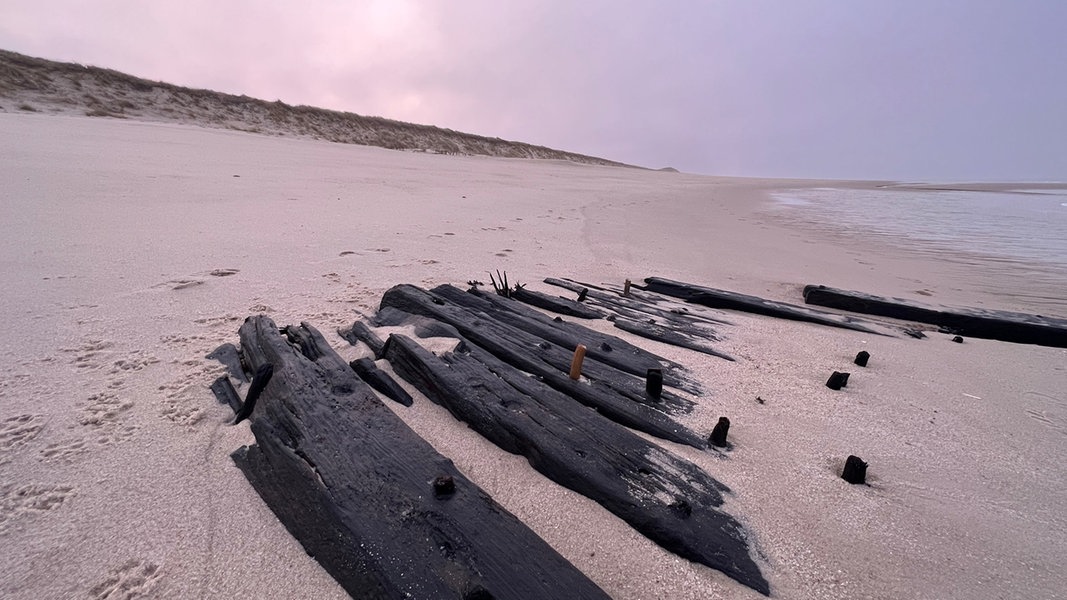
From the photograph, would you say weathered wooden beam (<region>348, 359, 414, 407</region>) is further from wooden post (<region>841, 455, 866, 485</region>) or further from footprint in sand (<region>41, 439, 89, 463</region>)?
wooden post (<region>841, 455, 866, 485</region>)

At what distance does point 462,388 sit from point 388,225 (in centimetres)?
567

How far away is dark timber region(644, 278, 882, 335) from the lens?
14.7 feet

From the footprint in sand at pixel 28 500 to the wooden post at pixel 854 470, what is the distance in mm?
3237

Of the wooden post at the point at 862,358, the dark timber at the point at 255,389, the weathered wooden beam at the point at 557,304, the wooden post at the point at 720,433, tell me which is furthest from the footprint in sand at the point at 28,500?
the wooden post at the point at 862,358

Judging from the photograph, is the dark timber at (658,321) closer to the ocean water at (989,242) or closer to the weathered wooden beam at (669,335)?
the weathered wooden beam at (669,335)

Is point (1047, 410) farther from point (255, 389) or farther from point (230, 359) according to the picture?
point (230, 359)

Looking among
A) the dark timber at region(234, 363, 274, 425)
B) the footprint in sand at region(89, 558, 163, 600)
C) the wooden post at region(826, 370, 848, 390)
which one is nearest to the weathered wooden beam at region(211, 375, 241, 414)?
the dark timber at region(234, 363, 274, 425)

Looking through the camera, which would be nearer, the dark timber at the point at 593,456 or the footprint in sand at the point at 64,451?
the dark timber at the point at 593,456

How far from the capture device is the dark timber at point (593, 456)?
1.77m

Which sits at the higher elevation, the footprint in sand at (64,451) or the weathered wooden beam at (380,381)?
the weathered wooden beam at (380,381)

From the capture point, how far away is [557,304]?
431cm

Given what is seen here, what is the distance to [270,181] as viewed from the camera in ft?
33.9

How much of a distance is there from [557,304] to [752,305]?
2.04 m

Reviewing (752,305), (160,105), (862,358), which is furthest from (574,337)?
(160,105)
